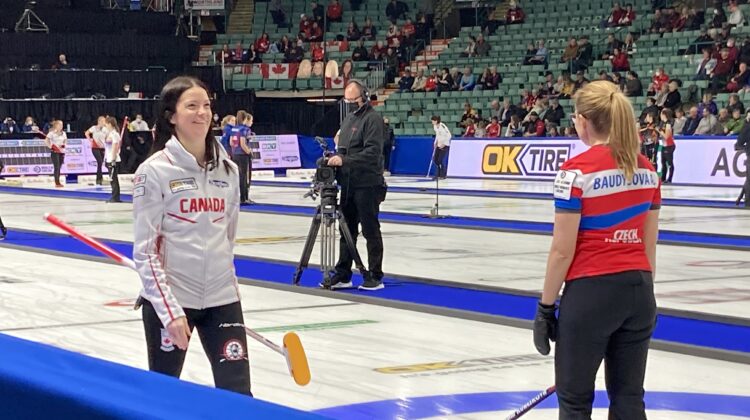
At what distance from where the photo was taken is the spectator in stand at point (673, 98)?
99.7 ft

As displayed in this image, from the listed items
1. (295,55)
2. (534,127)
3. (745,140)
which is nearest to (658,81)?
(534,127)

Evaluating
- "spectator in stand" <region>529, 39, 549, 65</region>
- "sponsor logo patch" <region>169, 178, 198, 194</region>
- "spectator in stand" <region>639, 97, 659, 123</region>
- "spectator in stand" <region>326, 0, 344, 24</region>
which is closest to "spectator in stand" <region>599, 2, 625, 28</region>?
"spectator in stand" <region>529, 39, 549, 65</region>

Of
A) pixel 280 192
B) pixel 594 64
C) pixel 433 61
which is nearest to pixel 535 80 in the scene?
pixel 594 64

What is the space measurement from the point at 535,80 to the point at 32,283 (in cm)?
2647

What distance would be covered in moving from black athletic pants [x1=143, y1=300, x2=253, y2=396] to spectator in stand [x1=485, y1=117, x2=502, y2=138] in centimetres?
2946

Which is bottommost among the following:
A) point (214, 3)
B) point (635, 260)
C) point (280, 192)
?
point (280, 192)

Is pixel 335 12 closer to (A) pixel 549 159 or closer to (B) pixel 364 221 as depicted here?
(A) pixel 549 159

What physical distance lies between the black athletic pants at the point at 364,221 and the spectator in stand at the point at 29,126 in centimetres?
2559

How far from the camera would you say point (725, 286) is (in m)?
11.7

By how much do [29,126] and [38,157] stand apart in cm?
99

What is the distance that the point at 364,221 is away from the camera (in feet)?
37.2

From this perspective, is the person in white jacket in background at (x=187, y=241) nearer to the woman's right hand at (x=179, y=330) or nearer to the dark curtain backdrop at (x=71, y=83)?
the woman's right hand at (x=179, y=330)

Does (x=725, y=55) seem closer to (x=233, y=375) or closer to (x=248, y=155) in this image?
(x=248, y=155)

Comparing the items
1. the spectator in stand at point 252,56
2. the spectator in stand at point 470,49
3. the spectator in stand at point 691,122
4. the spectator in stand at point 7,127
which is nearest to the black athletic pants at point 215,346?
the spectator in stand at point 691,122
